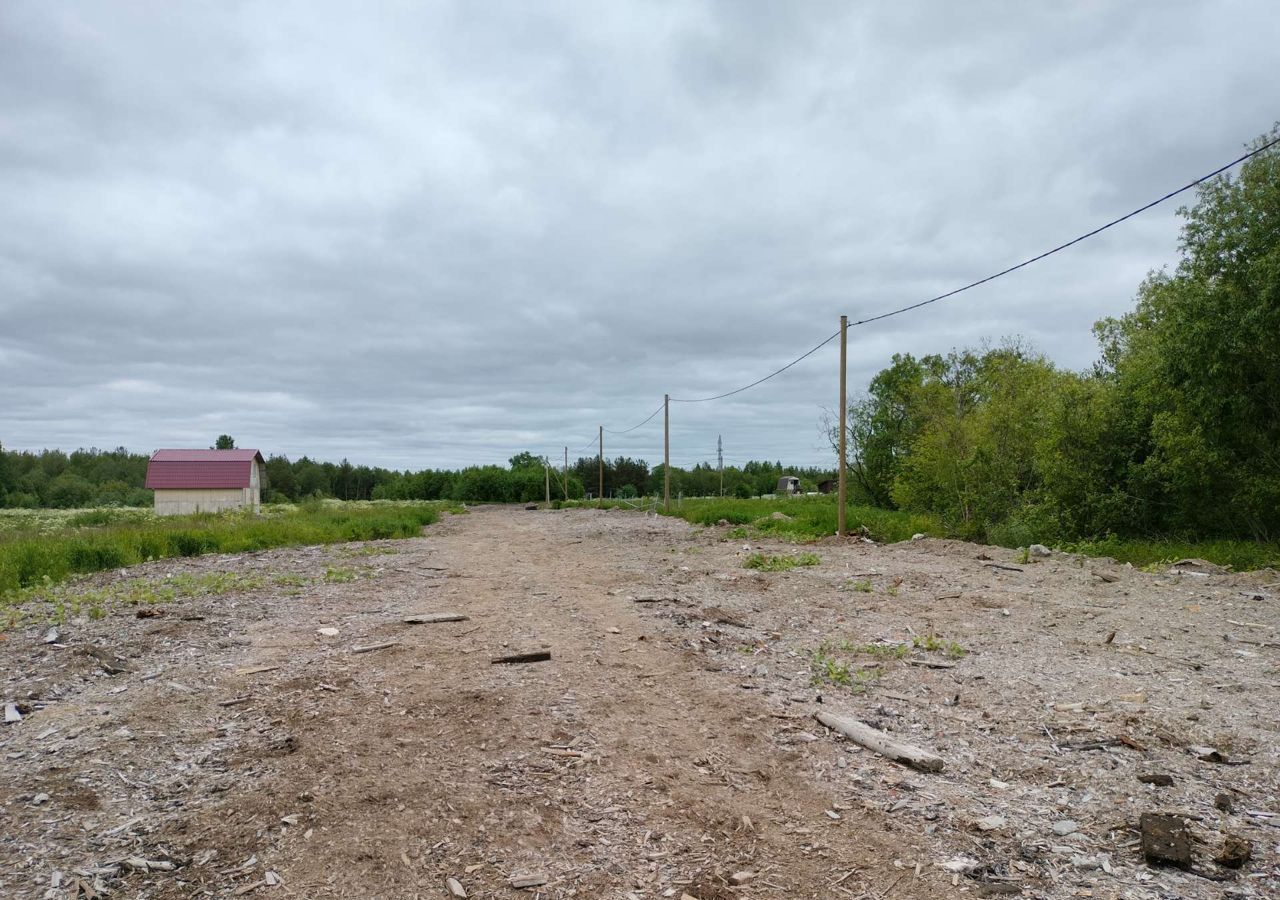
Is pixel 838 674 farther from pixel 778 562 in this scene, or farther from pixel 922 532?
pixel 922 532

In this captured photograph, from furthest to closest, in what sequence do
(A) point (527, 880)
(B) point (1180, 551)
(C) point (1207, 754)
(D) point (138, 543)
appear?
(D) point (138, 543)
(B) point (1180, 551)
(C) point (1207, 754)
(A) point (527, 880)

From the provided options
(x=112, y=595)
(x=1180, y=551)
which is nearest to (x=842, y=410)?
(x=1180, y=551)

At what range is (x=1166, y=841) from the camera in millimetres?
3404

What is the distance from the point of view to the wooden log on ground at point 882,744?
4.44 meters

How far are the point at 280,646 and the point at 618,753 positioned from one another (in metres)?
4.36

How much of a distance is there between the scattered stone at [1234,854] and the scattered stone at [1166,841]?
117 millimetres

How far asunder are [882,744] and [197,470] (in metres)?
44.9

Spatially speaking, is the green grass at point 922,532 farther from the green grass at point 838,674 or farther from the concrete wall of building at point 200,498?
the concrete wall of building at point 200,498

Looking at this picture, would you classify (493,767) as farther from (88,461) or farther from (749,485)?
(88,461)

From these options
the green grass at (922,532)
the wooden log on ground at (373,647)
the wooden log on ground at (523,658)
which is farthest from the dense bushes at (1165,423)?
the wooden log on ground at (373,647)

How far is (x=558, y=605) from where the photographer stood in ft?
31.5

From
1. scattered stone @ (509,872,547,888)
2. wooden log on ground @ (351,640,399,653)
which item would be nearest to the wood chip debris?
wooden log on ground @ (351,640,399,653)

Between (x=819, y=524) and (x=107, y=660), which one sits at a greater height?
(x=819, y=524)

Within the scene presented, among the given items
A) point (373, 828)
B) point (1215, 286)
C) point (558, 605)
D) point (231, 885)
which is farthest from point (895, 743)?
point (1215, 286)
